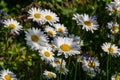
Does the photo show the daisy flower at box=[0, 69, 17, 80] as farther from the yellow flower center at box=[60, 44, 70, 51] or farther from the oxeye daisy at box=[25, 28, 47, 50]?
the yellow flower center at box=[60, 44, 70, 51]

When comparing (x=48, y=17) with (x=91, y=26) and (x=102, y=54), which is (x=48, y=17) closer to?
(x=91, y=26)

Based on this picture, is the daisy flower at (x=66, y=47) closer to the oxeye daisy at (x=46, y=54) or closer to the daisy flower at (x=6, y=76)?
the oxeye daisy at (x=46, y=54)

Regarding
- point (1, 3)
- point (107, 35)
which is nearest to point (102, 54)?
point (107, 35)

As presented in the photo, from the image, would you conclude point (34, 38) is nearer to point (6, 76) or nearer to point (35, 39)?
point (35, 39)

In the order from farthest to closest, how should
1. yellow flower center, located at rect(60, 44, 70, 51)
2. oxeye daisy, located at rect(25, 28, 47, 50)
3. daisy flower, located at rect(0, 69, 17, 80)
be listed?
daisy flower, located at rect(0, 69, 17, 80) → oxeye daisy, located at rect(25, 28, 47, 50) → yellow flower center, located at rect(60, 44, 70, 51)

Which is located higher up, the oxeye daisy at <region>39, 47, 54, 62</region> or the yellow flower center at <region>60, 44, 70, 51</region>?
the oxeye daisy at <region>39, 47, 54, 62</region>

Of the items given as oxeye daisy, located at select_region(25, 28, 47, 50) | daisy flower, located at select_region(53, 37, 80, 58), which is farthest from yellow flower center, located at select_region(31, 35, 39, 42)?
daisy flower, located at select_region(53, 37, 80, 58)

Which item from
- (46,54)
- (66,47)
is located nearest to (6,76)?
(46,54)

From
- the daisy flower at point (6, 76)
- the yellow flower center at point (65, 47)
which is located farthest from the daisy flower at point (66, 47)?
the daisy flower at point (6, 76)
